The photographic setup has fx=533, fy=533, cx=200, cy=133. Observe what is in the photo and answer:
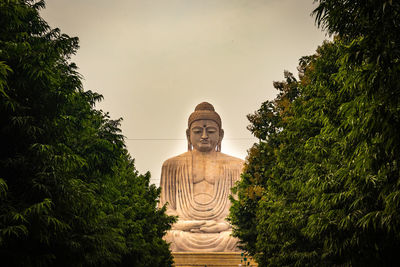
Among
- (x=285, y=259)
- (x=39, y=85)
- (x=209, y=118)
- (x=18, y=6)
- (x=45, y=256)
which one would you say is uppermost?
(x=209, y=118)

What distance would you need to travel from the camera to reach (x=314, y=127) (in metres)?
13.1

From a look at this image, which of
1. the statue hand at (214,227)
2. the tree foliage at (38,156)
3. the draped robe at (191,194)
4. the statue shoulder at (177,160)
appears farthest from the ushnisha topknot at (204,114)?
the tree foliage at (38,156)

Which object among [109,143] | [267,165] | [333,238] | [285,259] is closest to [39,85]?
[109,143]

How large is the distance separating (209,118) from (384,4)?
112ft

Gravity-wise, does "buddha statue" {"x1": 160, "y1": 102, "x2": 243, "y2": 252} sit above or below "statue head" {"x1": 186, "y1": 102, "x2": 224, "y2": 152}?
below

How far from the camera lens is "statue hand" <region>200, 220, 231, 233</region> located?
122 feet

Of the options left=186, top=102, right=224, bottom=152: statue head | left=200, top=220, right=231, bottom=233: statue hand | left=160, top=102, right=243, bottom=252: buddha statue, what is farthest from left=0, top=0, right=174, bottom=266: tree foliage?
left=186, top=102, right=224, bottom=152: statue head

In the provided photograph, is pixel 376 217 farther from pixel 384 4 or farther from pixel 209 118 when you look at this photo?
pixel 209 118

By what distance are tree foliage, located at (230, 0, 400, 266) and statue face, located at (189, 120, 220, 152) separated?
21864 mm

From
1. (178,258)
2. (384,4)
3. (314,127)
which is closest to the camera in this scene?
(384,4)

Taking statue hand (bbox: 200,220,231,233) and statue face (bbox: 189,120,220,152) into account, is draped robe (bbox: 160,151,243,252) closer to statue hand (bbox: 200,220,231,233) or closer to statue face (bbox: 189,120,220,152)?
statue hand (bbox: 200,220,231,233)

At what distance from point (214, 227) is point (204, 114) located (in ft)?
28.0

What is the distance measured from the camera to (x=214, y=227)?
37250 millimetres

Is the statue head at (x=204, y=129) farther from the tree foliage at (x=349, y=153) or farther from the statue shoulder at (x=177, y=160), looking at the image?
the tree foliage at (x=349, y=153)
